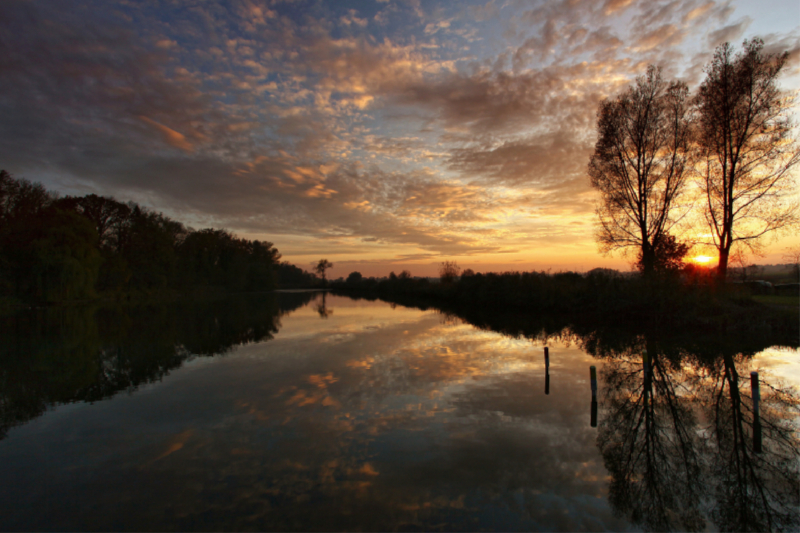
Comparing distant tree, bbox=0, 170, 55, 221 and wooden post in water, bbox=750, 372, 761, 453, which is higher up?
distant tree, bbox=0, 170, 55, 221

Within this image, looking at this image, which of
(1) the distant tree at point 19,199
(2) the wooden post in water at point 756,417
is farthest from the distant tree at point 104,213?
(2) the wooden post in water at point 756,417

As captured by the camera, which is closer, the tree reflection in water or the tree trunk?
the tree reflection in water

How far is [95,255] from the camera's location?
121ft

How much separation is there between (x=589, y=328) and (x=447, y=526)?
18273mm

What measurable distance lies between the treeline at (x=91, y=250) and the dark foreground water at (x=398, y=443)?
26.6 m

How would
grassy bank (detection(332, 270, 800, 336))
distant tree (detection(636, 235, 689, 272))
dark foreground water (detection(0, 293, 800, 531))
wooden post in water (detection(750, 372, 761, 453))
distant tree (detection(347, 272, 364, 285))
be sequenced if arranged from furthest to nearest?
1. distant tree (detection(347, 272, 364, 285))
2. distant tree (detection(636, 235, 689, 272))
3. grassy bank (detection(332, 270, 800, 336))
4. wooden post in water (detection(750, 372, 761, 453))
5. dark foreground water (detection(0, 293, 800, 531))

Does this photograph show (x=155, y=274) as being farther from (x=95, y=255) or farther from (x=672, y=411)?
(x=672, y=411)

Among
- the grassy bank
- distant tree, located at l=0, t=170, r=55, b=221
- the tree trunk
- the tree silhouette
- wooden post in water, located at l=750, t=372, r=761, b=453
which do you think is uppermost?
distant tree, located at l=0, t=170, r=55, b=221

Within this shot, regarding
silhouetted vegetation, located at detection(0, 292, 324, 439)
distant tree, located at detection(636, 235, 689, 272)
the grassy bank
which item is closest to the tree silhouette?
the grassy bank

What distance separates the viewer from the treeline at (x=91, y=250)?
106 feet

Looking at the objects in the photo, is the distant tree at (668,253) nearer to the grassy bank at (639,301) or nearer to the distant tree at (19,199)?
the grassy bank at (639,301)

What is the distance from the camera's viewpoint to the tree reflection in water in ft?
14.8

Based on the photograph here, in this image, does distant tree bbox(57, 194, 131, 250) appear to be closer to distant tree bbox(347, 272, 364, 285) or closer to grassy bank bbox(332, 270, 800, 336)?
grassy bank bbox(332, 270, 800, 336)

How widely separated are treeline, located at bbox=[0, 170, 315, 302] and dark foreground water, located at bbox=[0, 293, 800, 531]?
26.6 meters
